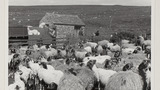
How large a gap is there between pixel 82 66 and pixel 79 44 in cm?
19

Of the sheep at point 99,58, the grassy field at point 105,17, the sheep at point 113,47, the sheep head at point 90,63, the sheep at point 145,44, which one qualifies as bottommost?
the sheep head at point 90,63

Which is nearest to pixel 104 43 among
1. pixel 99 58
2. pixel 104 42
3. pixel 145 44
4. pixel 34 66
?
pixel 104 42

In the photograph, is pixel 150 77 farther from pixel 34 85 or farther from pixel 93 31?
pixel 34 85

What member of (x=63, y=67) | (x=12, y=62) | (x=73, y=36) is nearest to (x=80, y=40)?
(x=73, y=36)

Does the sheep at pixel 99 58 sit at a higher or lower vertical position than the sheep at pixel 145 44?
lower

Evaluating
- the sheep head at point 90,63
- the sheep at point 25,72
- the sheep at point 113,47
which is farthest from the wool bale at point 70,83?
the sheep at point 113,47

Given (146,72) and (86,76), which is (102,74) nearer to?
(86,76)

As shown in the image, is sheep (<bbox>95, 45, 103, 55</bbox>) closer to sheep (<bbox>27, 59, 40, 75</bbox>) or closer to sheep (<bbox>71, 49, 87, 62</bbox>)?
sheep (<bbox>71, 49, 87, 62</bbox>)

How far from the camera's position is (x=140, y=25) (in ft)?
7.80

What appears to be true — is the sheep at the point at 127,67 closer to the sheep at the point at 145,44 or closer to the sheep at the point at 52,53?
the sheep at the point at 145,44

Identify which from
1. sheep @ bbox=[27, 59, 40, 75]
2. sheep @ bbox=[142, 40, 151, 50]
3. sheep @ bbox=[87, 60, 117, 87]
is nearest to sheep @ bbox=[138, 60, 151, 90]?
sheep @ bbox=[142, 40, 151, 50]

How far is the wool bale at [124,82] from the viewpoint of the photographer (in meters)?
2.31

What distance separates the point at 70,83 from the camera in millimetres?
2338

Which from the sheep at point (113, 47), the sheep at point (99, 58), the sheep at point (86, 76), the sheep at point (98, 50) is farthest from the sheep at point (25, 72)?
the sheep at point (113, 47)
